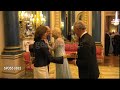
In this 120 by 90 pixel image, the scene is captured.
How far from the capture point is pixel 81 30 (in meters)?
2.53

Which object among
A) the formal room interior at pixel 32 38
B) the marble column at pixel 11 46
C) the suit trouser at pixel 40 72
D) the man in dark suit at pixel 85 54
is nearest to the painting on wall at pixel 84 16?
the formal room interior at pixel 32 38

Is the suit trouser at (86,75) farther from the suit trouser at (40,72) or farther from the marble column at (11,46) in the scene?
the marble column at (11,46)

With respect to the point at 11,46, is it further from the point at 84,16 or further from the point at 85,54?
the point at 84,16

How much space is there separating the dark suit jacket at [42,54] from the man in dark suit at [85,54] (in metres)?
0.34

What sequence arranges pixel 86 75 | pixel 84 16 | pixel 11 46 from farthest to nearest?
pixel 84 16 < pixel 11 46 < pixel 86 75

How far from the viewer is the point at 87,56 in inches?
97.9

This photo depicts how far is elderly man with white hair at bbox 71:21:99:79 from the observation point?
2480mm

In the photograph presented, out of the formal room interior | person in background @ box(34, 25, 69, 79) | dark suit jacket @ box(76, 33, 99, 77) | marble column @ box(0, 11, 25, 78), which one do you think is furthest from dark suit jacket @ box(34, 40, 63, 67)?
marble column @ box(0, 11, 25, 78)

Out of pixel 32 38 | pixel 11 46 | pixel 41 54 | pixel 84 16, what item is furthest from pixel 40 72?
pixel 84 16

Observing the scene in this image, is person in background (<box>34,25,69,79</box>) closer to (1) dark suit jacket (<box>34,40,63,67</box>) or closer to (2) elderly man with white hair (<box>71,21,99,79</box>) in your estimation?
(1) dark suit jacket (<box>34,40,63,67</box>)

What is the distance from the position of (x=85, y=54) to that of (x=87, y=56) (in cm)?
3

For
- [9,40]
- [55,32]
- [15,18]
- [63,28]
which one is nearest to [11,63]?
[9,40]
